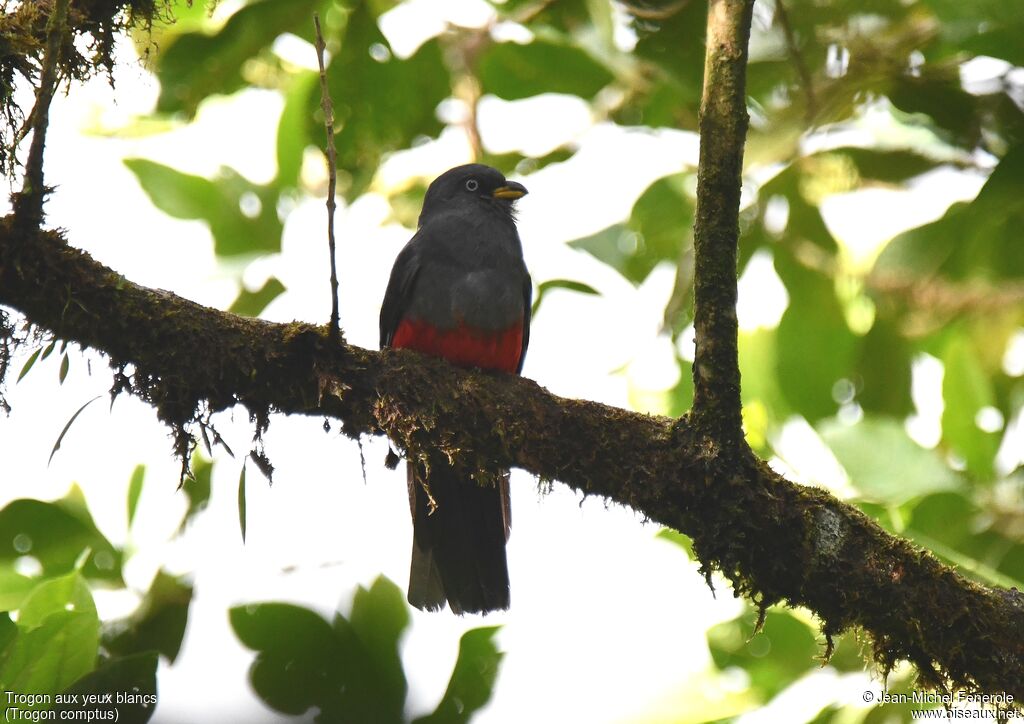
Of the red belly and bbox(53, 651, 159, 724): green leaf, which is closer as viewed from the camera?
bbox(53, 651, 159, 724): green leaf

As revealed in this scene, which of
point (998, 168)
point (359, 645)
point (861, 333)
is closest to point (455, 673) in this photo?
point (359, 645)

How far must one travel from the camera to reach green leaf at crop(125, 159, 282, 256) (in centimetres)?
444

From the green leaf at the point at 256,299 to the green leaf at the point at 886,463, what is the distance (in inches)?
86.2

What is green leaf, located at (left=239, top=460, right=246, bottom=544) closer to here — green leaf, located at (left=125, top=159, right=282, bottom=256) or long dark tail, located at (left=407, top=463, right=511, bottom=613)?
long dark tail, located at (left=407, top=463, right=511, bottom=613)

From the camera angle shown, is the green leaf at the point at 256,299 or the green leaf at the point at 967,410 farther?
the green leaf at the point at 256,299

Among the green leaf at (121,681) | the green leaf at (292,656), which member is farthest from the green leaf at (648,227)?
the green leaf at (121,681)

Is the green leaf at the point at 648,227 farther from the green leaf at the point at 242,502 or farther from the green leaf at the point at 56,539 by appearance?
the green leaf at the point at 56,539

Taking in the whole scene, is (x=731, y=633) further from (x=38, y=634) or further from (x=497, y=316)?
(x=38, y=634)

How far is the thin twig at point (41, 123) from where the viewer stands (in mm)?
2555

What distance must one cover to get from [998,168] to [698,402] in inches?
43.7

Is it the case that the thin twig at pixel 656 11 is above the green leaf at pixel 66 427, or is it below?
above

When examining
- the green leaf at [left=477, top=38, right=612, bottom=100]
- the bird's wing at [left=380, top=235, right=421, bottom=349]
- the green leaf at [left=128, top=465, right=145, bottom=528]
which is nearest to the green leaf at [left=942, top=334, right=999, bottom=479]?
the green leaf at [left=477, top=38, right=612, bottom=100]

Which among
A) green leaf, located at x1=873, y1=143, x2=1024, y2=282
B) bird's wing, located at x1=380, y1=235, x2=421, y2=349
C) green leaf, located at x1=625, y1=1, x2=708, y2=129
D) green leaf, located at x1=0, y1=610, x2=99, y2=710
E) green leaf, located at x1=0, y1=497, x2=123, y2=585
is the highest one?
green leaf, located at x1=625, y1=1, x2=708, y2=129

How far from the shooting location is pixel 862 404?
4.22 meters
